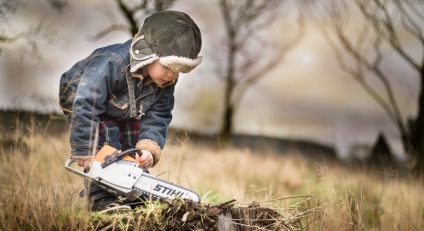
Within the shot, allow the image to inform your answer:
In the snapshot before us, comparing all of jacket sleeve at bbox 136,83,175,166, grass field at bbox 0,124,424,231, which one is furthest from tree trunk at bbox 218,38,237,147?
jacket sleeve at bbox 136,83,175,166

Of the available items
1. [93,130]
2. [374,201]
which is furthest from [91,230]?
[374,201]

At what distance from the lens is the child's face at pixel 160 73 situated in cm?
262

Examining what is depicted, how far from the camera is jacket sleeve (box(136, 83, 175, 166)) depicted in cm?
283

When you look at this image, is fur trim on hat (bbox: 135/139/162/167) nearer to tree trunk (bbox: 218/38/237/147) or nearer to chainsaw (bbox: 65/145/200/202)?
chainsaw (bbox: 65/145/200/202)

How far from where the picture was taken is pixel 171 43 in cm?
251

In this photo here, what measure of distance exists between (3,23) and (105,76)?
977 millimetres

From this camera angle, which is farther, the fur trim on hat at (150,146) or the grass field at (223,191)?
the fur trim on hat at (150,146)

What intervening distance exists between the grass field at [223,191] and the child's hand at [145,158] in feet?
1.21

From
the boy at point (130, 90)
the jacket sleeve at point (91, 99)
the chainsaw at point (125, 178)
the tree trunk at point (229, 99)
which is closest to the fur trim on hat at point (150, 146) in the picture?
the boy at point (130, 90)

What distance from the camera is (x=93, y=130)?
8.35 ft

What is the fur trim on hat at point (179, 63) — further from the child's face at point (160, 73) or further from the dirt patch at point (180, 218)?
the dirt patch at point (180, 218)

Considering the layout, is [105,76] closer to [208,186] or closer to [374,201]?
[208,186]

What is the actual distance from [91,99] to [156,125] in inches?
19.0

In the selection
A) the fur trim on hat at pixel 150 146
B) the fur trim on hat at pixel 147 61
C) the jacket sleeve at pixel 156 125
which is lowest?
the fur trim on hat at pixel 150 146
